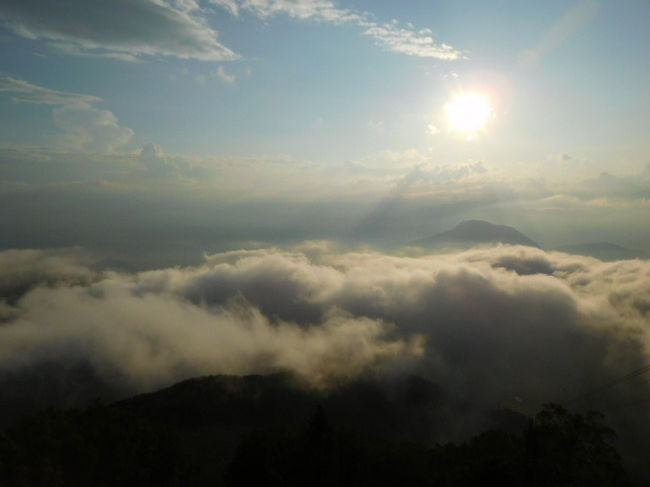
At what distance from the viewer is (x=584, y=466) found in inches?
1420

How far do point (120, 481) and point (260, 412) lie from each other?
5543 inches

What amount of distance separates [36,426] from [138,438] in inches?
458

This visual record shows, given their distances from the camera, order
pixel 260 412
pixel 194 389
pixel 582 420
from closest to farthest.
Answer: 1. pixel 582 420
2. pixel 260 412
3. pixel 194 389

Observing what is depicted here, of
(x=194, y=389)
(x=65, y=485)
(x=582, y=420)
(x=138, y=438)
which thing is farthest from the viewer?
(x=194, y=389)

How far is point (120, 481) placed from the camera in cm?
4747

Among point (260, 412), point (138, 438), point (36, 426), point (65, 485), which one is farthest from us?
point (260, 412)

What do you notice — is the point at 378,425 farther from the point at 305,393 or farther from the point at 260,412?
the point at 260,412

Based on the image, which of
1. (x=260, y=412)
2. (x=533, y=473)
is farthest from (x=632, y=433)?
(x=533, y=473)

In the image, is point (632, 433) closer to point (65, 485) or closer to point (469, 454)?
point (469, 454)

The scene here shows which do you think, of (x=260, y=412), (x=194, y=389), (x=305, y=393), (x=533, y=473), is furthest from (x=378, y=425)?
(x=533, y=473)

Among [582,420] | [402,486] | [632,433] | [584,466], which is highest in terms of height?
[582,420]

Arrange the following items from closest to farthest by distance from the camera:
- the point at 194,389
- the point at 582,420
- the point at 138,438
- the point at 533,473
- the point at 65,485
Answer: the point at 533,473, the point at 582,420, the point at 65,485, the point at 138,438, the point at 194,389

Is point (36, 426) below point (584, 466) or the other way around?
below

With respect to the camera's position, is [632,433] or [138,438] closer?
[138,438]
